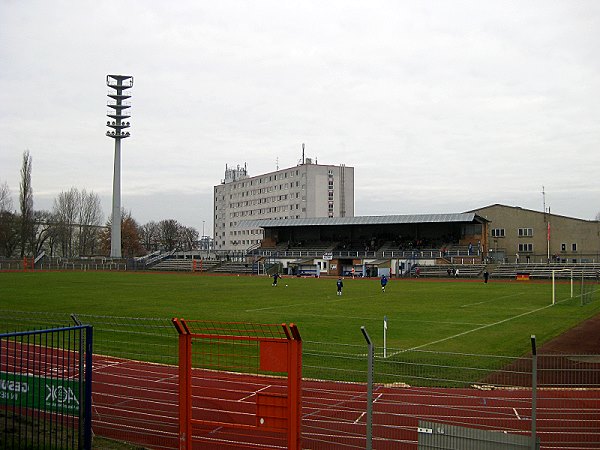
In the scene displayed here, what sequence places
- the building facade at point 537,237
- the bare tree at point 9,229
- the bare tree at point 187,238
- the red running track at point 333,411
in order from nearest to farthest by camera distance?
1. the red running track at point 333,411
2. the building facade at point 537,237
3. the bare tree at point 9,229
4. the bare tree at point 187,238

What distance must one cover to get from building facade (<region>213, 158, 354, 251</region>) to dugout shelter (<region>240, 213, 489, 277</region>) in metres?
23.3

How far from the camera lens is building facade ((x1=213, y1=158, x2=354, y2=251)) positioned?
418 ft

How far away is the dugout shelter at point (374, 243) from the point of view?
273 ft

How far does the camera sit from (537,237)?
8856 centimetres

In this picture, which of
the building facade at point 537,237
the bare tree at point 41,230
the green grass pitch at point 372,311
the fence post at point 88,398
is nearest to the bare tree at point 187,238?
the bare tree at point 41,230

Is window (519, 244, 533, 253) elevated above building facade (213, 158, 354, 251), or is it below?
below

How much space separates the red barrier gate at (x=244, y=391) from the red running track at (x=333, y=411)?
0.15 ft

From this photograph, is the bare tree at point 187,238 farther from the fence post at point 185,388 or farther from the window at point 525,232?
the fence post at point 185,388

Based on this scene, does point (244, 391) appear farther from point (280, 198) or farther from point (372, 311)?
point (280, 198)

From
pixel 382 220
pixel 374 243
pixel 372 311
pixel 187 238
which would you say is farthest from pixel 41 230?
pixel 372 311

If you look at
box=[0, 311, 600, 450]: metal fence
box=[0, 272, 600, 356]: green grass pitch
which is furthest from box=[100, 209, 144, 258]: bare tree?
box=[0, 311, 600, 450]: metal fence

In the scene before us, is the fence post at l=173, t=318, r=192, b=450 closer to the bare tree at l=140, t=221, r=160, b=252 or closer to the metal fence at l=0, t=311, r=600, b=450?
the metal fence at l=0, t=311, r=600, b=450

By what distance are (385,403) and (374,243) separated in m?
83.8

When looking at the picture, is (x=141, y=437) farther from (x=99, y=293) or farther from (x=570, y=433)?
(x=99, y=293)
